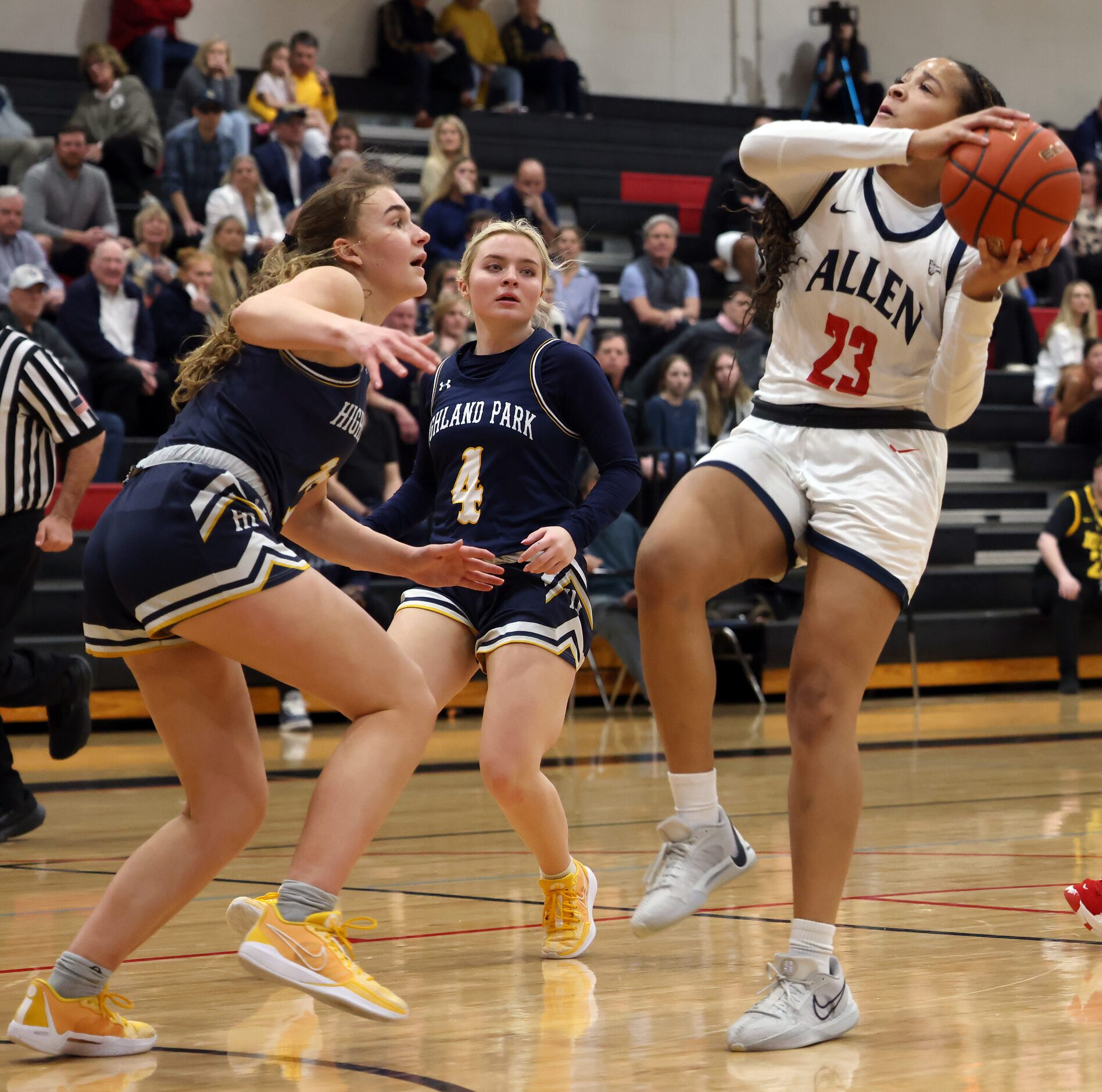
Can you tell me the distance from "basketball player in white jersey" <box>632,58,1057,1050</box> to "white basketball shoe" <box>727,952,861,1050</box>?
0.8 inches

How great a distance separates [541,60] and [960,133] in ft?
43.0

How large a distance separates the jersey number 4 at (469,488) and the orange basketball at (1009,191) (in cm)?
145

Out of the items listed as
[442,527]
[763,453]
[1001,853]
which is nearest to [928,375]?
[763,453]

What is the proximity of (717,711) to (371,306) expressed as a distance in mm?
6848

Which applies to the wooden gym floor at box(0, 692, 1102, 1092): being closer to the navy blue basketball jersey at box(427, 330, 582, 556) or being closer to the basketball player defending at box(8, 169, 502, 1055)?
the basketball player defending at box(8, 169, 502, 1055)

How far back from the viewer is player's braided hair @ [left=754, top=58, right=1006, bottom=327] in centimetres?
315

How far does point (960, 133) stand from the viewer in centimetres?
278

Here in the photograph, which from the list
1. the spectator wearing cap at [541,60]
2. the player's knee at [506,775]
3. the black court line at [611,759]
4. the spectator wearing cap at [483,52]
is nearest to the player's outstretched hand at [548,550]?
the player's knee at [506,775]

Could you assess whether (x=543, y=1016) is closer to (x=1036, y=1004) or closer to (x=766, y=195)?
(x=1036, y=1004)

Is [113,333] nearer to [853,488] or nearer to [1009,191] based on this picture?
[853,488]

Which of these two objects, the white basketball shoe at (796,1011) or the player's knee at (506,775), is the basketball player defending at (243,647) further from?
the player's knee at (506,775)

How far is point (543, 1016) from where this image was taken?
2990 millimetres

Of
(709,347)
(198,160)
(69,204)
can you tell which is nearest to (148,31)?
(198,160)

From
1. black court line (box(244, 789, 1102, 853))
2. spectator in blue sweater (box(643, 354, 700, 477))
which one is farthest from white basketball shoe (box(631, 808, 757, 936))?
spectator in blue sweater (box(643, 354, 700, 477))
